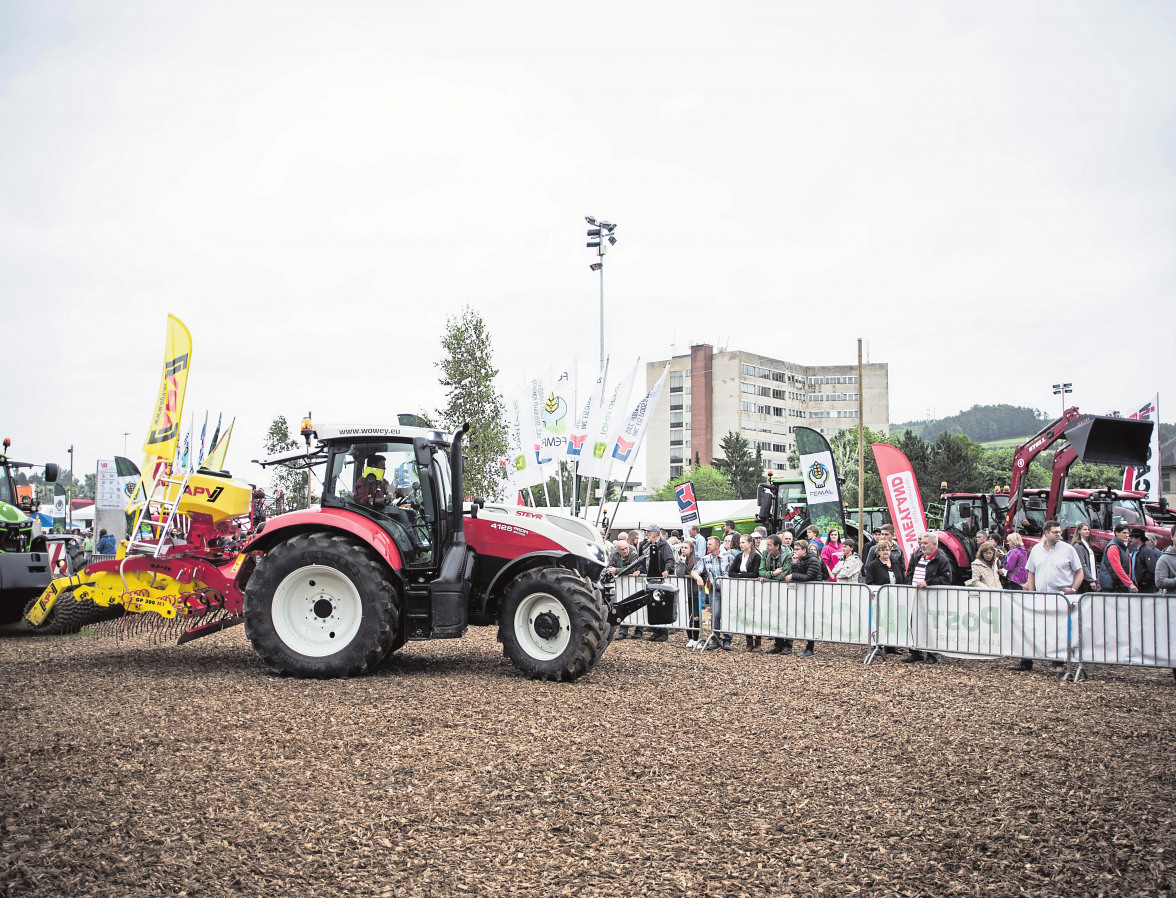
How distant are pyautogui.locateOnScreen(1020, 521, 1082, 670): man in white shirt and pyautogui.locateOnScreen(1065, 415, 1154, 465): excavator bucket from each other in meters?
4.08

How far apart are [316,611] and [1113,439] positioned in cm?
1219

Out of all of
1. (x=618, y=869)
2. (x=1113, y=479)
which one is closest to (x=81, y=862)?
(x=618, y=869)

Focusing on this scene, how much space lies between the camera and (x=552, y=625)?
8.97m

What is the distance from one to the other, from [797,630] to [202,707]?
24.2ft

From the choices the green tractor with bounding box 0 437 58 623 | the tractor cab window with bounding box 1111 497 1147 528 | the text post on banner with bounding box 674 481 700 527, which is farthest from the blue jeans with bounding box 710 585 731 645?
the green tractor with bounding box 0 437 58 623

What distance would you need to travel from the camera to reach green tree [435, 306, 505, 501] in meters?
24.9

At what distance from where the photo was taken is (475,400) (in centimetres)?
2527

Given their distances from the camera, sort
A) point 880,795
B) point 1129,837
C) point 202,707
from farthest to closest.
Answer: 1. point 202,707
2. point 880,795
3. point 1129,837

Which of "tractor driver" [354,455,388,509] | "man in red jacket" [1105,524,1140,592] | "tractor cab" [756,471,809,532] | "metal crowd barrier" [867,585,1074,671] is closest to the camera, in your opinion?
"tractor driver" [354,455,388,509]

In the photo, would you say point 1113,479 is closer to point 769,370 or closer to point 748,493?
point 748,493

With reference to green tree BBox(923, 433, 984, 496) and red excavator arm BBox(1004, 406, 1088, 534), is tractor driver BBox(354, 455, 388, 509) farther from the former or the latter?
green tree BBox(923, 433, 984, 496)

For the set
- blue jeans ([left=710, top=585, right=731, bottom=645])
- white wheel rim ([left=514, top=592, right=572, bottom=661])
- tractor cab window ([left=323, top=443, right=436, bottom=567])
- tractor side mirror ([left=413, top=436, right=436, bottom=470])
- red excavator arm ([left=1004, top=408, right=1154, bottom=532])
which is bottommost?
blue jeans ([left=710, top=585, right=731, bottom=645])

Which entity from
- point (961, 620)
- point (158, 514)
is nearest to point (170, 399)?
point (158, 514)

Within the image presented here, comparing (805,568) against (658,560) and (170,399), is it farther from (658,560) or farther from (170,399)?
(170,399)
